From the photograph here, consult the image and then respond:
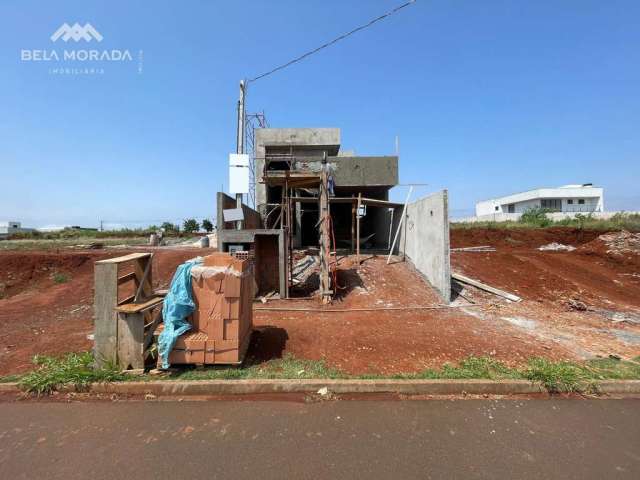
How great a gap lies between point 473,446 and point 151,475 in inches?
103

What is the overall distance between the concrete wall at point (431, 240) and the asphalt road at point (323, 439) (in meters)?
4.14

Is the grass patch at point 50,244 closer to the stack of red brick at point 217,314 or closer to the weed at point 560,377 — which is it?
the stack of red brick at point 217,314

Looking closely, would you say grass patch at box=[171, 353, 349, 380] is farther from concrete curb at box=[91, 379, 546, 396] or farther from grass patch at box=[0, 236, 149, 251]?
grass patch at box=[0, 236, 149, 251]

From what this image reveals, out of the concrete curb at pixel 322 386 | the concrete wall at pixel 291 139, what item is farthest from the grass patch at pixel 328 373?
the concrete wall at pixel 291 139

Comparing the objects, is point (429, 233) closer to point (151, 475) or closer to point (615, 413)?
point (615, 413)

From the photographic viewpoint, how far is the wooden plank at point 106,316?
11.3 ft

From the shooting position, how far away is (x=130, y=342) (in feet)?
11.4

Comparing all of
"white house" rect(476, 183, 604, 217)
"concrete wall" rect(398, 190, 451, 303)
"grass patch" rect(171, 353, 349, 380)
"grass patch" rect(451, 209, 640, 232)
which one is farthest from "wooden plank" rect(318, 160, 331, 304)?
"white house" rect(476, 183, 604, 217)

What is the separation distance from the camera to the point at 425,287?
7891 millimetres

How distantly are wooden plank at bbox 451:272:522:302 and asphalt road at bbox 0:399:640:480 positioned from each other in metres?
4.31

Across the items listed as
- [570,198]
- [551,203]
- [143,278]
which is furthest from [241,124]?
[570,198]

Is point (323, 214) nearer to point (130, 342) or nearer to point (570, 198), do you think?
point (130, 342)

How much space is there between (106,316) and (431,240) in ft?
24.2

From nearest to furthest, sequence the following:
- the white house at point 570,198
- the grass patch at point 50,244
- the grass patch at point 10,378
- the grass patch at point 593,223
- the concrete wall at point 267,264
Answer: the grass patch at point 10,378 < the concrete wall at point 267,264 < the grass patch at point 593,223 < the grass patch at point 50,244 < the white house at point 570,198
